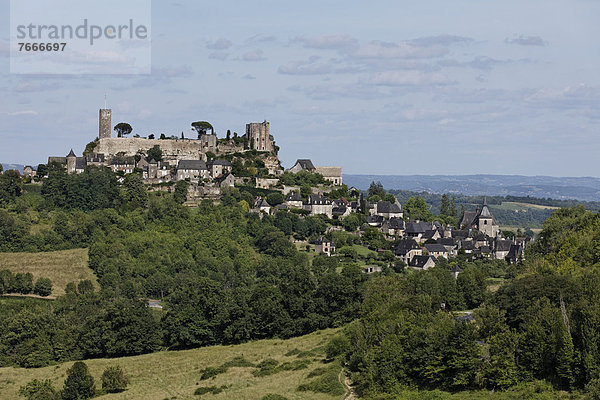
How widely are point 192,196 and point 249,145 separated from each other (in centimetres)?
2154

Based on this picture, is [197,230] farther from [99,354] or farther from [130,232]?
[99,354]

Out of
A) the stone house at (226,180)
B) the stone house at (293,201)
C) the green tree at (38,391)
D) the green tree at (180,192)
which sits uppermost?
the stone house at (226,180)

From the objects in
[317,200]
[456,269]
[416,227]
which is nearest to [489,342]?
[456,269]

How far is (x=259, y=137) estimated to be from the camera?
4803 inches

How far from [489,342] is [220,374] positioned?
17.5 meters

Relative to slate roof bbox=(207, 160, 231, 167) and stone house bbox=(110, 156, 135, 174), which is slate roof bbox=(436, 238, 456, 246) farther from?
stone house bbox=(110, 156, 135, 174)

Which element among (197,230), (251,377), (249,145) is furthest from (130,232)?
(251,377)

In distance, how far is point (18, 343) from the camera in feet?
188

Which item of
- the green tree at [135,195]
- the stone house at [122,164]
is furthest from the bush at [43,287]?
the stone house at [122,164]

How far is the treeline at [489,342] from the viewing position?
125 ft

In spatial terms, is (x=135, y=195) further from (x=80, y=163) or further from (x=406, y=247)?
(x=406, y=247)

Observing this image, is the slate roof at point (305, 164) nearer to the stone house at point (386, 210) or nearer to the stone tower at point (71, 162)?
the stone house at point (386, 210)

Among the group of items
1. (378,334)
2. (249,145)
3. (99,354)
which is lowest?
(99,354)

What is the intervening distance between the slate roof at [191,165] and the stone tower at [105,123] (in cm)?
1675
